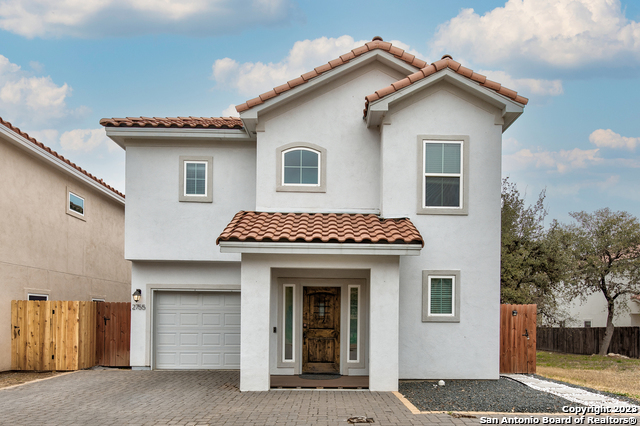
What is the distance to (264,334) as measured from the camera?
1014cm

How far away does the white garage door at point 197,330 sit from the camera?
13.7 metres

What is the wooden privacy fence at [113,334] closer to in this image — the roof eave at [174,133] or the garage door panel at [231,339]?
the garage door panel at [231,339]

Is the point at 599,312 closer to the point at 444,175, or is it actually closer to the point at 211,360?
the point at 444,175

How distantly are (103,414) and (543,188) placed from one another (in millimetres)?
24962

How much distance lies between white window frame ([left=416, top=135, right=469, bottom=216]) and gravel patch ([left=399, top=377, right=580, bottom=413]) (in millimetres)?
3679

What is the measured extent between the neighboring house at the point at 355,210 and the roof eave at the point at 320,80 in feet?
0.11

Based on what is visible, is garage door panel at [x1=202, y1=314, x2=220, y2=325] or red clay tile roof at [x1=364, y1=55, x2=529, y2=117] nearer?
red clay tile roof at [x1=364, y1=55, x2=529, y2=117]

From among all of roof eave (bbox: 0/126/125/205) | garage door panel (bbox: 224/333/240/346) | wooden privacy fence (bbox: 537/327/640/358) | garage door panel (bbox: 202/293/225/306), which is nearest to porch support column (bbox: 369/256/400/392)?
garage door panel (bbox: 224/333/240/346)

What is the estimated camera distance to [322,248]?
9.94 meters

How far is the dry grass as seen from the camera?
13107mm

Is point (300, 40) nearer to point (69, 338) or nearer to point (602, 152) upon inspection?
point (69, 338)

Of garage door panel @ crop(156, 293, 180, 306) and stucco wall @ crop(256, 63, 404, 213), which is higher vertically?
stucco wall @ crop(256, 63, 404, 213)

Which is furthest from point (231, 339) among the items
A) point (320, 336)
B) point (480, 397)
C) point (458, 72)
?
point (458, 72)

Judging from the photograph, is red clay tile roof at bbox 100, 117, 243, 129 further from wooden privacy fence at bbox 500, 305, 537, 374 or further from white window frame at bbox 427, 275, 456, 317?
wooden privacy fence at bbox 500, 305, 537, 374
